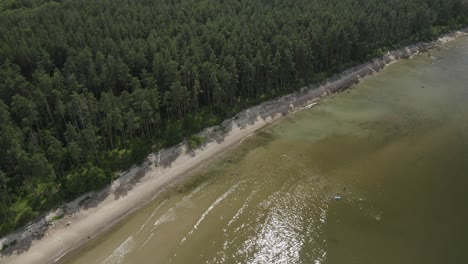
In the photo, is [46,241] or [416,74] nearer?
[46,241]

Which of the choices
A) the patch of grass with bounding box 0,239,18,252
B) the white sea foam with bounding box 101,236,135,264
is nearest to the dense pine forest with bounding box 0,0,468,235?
the patch of grass with bounding box 0,239,18,252

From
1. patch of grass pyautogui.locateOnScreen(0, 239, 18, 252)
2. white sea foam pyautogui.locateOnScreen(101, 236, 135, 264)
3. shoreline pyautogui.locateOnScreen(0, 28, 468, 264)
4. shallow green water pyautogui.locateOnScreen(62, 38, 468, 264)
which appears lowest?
shallow green water pyautogui.locateOnScreen(62, 38, 468, 264)

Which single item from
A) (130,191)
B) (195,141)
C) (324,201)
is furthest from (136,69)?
(324,201)

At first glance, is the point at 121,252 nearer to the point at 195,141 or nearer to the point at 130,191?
the point at 130,191

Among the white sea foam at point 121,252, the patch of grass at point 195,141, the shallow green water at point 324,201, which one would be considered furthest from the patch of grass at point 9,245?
the patch of grass at point 195,141

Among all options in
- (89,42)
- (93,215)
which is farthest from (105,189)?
(89,42)

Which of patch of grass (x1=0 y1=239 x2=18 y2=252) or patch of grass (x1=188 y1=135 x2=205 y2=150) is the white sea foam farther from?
patch of grass (x1=188 y1=135 x2=205 y2=150)

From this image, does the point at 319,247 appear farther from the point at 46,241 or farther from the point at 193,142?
the point at 46,241
